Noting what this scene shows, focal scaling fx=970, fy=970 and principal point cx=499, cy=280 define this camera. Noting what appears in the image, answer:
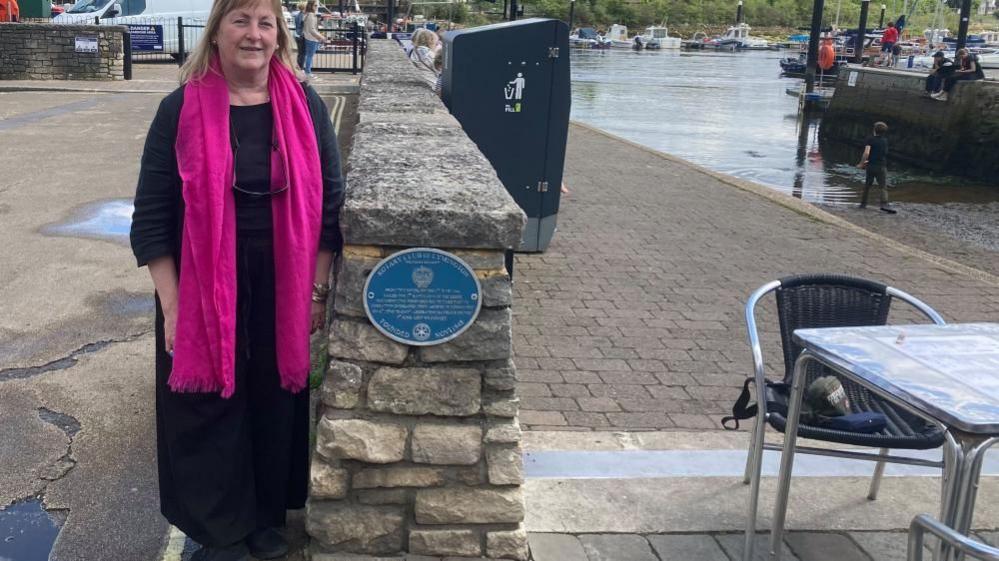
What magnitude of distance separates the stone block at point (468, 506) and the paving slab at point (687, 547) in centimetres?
61

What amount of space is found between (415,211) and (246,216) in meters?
0.51

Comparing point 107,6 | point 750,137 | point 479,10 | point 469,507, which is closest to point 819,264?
point 469,507

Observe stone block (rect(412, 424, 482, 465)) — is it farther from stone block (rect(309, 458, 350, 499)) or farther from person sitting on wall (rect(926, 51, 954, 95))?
person sitting on wall (rect(926, 51, 954, 95))

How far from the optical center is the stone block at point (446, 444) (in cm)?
312

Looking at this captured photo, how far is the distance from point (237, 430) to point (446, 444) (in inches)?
26.0

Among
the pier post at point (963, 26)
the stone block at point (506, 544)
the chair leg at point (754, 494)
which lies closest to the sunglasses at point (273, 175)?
the stone block at point (506, 544)

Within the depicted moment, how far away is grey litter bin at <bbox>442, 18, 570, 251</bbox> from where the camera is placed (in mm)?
7582

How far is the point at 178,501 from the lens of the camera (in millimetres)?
3100

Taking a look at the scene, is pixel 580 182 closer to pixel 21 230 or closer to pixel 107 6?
pixel 21 230

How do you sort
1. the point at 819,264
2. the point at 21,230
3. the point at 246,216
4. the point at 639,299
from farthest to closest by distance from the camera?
the point at 819,264, the point at 21,230, the point at 639,299, the point at 246,216

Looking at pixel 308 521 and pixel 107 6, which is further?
pixel 107 6

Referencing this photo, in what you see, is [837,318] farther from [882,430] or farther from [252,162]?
[252,162]

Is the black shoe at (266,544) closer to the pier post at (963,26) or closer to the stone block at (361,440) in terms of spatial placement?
the stone block at (361,440)

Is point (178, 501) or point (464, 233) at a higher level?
point (464, 233)
